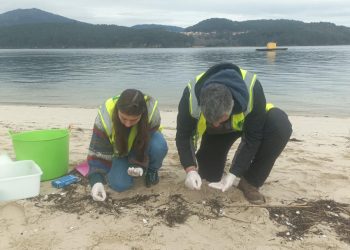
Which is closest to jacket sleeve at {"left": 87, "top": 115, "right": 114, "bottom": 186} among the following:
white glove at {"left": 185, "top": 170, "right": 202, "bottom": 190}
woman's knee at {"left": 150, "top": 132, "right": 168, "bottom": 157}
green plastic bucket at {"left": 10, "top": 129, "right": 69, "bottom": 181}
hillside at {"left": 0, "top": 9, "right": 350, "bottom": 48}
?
woman's knee at {"left": 150, "top": 132, "right": 168, "bottom": 157}

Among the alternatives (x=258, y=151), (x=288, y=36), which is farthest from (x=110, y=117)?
(x=288, y=36)

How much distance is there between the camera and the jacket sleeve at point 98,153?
311cm

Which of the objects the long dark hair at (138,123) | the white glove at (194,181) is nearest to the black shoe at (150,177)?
the long dark hair at (138,123)

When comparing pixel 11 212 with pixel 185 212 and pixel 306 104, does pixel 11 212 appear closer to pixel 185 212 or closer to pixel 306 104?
pixel 185 212

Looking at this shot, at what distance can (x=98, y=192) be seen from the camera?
123 inches

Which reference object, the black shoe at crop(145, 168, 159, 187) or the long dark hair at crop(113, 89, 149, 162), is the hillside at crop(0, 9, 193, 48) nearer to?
the black shoe at crop(145, 168, 159, 187)

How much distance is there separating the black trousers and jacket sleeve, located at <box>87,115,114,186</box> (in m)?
0.82

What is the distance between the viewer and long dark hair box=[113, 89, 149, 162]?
2787 mm

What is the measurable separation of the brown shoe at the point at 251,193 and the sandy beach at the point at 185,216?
54mm

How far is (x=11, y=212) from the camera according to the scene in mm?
2930

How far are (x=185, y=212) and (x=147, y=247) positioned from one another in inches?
21.7

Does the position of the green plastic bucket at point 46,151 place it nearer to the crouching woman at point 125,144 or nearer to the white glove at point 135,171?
the crouching woman at point 125,144

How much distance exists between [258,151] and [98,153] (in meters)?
1.29

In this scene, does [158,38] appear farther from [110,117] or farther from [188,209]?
[188,209]
